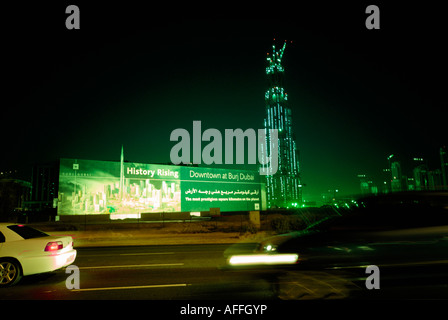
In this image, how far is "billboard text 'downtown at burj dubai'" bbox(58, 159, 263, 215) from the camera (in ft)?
113

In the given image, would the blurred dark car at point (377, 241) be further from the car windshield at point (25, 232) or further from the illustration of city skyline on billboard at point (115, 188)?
the illustration of city skyline on billboard at point (115, 188)

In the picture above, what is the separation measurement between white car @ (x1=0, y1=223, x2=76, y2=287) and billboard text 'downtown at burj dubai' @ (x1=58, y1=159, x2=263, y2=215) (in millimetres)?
28741

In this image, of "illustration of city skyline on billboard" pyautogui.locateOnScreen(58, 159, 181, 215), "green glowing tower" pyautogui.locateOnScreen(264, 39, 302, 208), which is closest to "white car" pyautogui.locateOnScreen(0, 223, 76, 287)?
"illustration of city skyline on billboard" pyautogui.locateOnScreen(58, 159, 181, 215)

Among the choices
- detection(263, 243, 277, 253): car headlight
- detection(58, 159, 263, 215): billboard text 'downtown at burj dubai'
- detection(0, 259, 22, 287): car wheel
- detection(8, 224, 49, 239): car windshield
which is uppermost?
detection(58, 159, 263, 215): billboard text 'downtown at burj dubai'

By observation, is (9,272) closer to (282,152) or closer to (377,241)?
(377,241)

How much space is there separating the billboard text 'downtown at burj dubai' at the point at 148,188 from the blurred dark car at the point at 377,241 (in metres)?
32.2

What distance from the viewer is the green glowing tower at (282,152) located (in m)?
151

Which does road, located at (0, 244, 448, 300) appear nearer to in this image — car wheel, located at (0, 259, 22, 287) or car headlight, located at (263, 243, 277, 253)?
car wheel, located at (0, 259, 22, 287)

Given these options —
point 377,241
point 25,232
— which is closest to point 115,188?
point 25,232

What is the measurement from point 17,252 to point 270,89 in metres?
158

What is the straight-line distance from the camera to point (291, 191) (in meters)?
151

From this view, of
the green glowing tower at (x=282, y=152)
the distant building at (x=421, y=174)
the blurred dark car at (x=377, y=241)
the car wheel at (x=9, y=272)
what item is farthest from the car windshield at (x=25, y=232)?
the green glowing tower at (x=282, y=152)
